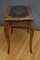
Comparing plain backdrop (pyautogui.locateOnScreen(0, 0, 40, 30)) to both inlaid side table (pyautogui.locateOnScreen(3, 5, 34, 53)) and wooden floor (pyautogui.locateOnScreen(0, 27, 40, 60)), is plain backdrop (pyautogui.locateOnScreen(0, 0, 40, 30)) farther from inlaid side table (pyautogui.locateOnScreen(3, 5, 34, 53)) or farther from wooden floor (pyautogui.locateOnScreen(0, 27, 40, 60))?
inlaid side table (pyautogui.locateOnScreen(3, 5, 34, 53))

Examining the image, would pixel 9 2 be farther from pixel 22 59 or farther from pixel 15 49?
pixel 22 59

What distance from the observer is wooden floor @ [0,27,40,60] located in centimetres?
212

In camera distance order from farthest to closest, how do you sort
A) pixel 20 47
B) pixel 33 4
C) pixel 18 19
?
pixel 33 4 → pixel 20 47 → pixel 18 19

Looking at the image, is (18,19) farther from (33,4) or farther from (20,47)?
(33,4)

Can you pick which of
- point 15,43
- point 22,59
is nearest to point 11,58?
point 22,59

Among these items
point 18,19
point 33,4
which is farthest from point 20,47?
point 33,4

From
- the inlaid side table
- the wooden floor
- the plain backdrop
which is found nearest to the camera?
the inlaid side table

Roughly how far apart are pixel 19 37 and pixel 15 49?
379 millimetres

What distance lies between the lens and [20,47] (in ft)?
7.70

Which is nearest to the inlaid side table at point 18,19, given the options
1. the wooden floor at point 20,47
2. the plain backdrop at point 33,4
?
the wooden floor at point 20,47

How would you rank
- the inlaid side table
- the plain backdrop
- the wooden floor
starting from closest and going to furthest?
the inlaid side table
the wooden floor
the plain backdrop

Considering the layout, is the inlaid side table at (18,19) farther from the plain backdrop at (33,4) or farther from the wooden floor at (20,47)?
the plain backdrop at (33,4)

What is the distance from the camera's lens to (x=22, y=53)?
86.7 inches

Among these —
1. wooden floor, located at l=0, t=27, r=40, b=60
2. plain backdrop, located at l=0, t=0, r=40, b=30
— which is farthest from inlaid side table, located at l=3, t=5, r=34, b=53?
plain backdrop, located at l=0, t=0, r=40, b=30
